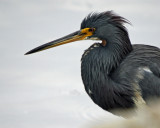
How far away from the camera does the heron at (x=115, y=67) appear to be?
7.99m

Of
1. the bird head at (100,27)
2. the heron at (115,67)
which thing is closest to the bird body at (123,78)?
the heron at (115,67)

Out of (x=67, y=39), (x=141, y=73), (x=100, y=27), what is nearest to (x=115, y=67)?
(x=141, y=73)

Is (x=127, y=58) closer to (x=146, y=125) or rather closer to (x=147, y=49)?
(x=147, y=49)

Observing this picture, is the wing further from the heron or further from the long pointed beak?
the long pointed beak

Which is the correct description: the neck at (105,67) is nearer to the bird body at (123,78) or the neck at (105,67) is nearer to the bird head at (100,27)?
the bird body at (123,78)

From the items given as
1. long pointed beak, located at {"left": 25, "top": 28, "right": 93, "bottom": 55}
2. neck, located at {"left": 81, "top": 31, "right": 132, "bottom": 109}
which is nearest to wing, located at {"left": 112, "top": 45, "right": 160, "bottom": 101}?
neck, located at {"left": 81, "top": 31, "right": 132, "bottom": 109}

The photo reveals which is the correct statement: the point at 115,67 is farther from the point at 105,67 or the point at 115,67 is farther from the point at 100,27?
the point at 100,27

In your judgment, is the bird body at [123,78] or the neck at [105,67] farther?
the neck at [105,67]

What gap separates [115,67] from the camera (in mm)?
→ 8172

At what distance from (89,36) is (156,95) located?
6.91 feet

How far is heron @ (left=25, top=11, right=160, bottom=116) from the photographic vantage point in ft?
26.2

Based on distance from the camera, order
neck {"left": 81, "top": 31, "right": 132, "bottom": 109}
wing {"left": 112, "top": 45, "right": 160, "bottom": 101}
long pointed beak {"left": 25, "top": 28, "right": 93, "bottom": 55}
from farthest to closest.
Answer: long pointed beak {"left": 25, "top": 28, "right": 93, "bottom": 55}
neck {"left": 81, "top": 31, "right": 132, "bottom": 109}
wing {"left": 112, "top": 45, "right": 160, "bottom": 101}

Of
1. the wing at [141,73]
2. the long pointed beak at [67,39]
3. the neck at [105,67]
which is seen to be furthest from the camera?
the long pointed beak at [67,39]

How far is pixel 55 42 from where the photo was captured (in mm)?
8688
